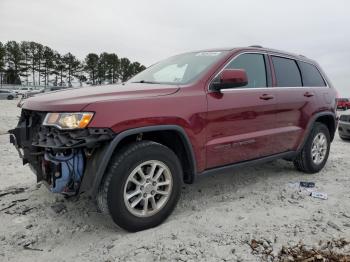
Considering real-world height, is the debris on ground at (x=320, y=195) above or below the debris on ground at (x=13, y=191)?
above

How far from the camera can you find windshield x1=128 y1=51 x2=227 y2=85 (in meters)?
3.59

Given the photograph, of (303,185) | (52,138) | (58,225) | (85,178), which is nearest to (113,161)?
(85,178)

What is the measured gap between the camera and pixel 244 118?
3.71 metres

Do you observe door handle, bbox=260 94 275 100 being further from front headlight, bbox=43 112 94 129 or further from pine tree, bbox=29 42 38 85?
pine tree, bbox=29 42 38 85

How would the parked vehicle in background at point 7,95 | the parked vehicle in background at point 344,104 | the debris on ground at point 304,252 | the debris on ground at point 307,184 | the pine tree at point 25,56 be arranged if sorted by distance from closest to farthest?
1. the debris on ground at point 304,252
2. the debris on ground at point 307,184
3. the parked vehicle in background at point 344,104
4. the parked vehicle in background at point 7,95
5. the pine tree at point 25,56

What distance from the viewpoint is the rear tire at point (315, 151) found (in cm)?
487

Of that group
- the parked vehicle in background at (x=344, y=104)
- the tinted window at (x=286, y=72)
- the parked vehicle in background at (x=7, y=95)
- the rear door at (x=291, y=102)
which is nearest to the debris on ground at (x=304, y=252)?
the rear door at (x=291, y=102)

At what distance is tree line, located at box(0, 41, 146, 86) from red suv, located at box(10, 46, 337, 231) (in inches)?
2606

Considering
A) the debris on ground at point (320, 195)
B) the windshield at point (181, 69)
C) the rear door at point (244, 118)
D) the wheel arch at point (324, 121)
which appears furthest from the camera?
the wheel arch at point (324, 121)

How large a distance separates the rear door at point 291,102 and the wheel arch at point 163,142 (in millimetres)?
1445

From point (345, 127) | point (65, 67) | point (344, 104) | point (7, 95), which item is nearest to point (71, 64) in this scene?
point (65, 67)

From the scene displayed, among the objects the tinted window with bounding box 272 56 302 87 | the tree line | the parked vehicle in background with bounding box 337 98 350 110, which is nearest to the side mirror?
the tinted window with bounding box 272 56 302 87

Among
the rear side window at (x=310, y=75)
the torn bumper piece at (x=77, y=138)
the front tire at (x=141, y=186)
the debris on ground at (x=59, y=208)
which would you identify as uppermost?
the rear side window at (x=310, y=75)

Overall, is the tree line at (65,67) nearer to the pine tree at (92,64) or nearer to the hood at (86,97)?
the pine tree at (92,64)
